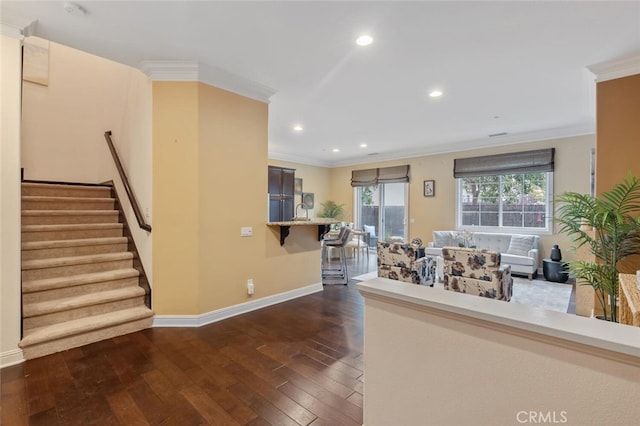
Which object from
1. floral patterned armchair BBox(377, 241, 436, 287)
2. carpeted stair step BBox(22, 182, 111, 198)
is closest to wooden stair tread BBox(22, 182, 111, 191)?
carpeted stair step BBox(22, 182, 111, 198)

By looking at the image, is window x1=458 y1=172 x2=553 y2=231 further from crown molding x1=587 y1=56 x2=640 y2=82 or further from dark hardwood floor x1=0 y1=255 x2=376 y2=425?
dark hardwood floor x1=0 y1=255 x2=376 y2=425

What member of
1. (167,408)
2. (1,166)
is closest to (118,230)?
(1,166)

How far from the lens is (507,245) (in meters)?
6.03

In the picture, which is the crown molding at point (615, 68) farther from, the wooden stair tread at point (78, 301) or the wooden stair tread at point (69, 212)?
the wooden stair tread at point (69, 212)

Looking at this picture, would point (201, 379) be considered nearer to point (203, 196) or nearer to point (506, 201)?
point (203, 196)

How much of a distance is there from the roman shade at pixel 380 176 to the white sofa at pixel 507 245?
6.04 ft

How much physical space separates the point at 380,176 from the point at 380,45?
574 centimetres

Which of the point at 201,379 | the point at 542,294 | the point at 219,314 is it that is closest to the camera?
the point at 201,379

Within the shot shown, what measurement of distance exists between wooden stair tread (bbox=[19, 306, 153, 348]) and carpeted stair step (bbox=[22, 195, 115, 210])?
189 cm

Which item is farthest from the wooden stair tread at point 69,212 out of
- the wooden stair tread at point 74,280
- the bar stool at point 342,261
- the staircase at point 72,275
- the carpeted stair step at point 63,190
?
the bar stool at point 342,261

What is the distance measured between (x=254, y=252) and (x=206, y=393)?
1.88 m

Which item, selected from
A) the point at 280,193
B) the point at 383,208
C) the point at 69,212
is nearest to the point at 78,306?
the point at 69,212

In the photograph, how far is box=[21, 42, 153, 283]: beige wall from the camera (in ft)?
14.5

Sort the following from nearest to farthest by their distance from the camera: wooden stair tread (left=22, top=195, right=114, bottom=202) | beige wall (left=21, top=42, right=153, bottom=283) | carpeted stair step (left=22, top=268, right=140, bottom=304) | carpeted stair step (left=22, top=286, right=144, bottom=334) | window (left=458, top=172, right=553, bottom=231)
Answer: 1. carpeted stair step (left=22, top=286, right=144, bottom=334)
2. carpeted stair step (left=22, top=268, right=140, bottom=304)
3. wooden stair tread (left=22, top=195, right=114, bottom=202)
4. beige wall (left=21, top=42, right=153, bottom=283)
5. window (left=458, top=172, right=553, bottom=231)
